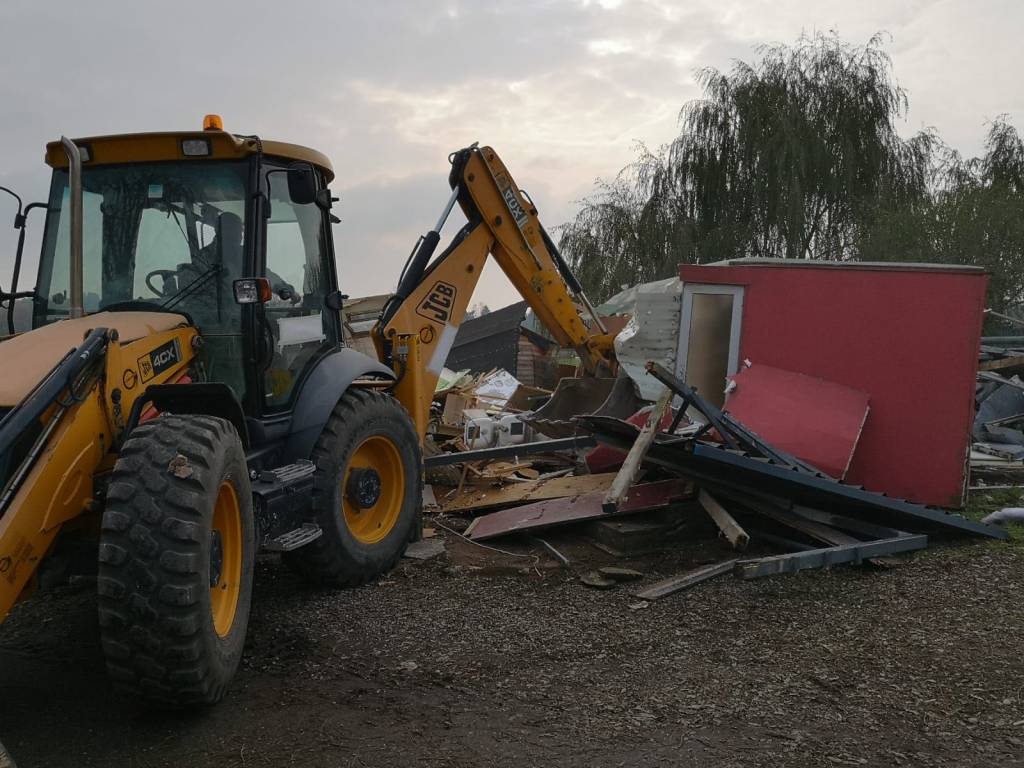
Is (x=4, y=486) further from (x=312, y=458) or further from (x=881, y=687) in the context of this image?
(x=881, y=687)

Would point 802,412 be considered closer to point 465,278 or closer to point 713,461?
point 713,461

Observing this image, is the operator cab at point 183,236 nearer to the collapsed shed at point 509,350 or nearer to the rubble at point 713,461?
the rubble at point 713,461

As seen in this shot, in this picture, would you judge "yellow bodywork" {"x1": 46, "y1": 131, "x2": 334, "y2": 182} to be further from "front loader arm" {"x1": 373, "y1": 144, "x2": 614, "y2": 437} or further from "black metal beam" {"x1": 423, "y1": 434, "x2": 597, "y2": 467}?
"black metal beam" {"x1": 423, "y1": 434, "x2": 597, "y2": 467}

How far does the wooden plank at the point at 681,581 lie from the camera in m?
5.46

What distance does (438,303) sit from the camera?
752 cm

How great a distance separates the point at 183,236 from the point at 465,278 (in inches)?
127

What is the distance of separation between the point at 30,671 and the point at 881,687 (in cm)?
408

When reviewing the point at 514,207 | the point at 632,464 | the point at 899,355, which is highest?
the point at 514,207

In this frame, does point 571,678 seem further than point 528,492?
No

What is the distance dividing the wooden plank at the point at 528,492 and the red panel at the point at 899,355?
244 cm

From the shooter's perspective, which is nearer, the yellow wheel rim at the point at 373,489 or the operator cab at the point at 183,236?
the operator cab at the point at 183,236

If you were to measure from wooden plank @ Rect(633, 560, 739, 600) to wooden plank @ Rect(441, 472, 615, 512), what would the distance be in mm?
1666

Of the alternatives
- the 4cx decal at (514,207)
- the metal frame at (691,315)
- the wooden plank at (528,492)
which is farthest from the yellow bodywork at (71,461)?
the metal frame at (691,315)

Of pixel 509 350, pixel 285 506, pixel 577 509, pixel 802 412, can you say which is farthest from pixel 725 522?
pixel 509 350
